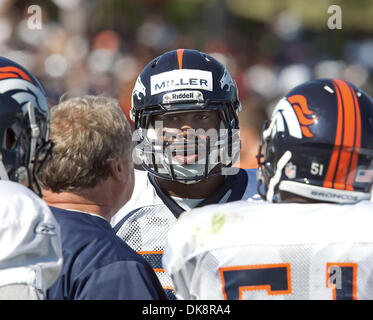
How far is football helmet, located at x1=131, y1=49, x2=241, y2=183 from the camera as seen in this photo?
3.18m

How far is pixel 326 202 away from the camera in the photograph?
86.4 inches

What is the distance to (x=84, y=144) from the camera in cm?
258

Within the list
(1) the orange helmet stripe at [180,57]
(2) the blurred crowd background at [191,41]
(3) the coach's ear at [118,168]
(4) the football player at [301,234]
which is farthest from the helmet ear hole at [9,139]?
(2) the blurred crowd background at [191,41]

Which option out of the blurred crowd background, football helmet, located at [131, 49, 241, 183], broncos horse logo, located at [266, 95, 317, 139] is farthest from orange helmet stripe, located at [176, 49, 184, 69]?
the blurred crowd background

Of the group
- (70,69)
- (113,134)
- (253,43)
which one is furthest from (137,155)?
(253,43)

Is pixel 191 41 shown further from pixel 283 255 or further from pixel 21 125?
pixel 283 255

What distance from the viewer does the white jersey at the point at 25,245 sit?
1.77m

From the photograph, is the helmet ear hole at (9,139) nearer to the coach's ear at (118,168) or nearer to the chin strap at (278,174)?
the coach's ear at (118,168)

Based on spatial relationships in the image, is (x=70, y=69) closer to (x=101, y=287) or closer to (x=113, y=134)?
(x=113, y=134)

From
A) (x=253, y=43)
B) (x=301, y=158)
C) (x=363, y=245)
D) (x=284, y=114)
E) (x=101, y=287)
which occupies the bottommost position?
(x=101, y=287)

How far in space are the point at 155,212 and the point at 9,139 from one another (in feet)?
3.72

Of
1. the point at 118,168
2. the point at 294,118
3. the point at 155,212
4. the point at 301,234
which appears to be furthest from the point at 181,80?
the point at 301,234

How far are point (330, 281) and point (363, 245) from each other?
14cm

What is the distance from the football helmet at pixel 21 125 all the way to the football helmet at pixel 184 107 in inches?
34.9
